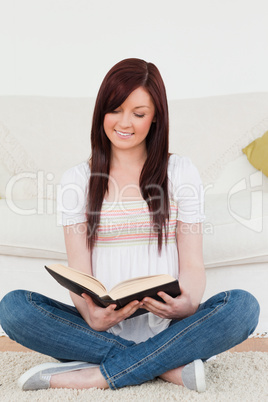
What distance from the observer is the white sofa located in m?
1.95

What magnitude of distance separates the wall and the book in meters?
1.87

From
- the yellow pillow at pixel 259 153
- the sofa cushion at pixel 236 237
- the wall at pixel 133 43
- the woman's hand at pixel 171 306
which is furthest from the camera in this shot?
the wall at pixel 133 43

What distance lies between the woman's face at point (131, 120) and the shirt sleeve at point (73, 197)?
0.48 feet

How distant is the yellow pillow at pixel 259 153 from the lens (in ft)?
7.60

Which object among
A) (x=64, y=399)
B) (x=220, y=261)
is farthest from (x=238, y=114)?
(x=64, y=399)

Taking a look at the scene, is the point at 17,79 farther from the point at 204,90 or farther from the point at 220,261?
the point at 220,261

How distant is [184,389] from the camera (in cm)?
135

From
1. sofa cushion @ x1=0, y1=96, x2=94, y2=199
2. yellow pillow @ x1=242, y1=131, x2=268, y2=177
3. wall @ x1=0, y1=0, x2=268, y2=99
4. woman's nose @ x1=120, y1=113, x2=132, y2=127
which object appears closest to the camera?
woman's nose @ x1=120, y1=113, x2=132, y2=127

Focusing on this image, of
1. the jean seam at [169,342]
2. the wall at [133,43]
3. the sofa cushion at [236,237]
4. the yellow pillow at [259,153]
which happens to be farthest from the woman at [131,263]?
the wall at [133,43]

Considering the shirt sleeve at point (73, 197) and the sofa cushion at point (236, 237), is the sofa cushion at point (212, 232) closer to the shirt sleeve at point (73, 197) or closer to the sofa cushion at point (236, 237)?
the sofa cushion at point (236, 237)

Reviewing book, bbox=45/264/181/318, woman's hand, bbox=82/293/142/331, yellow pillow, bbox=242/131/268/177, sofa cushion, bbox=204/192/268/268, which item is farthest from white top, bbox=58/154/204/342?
yellow pillow, bbox=242/131/268/177

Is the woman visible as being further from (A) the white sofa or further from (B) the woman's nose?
(A) the white sofa

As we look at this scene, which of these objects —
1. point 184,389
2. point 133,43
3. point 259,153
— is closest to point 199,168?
point 259,153

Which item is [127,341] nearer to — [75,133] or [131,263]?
[131,263]
